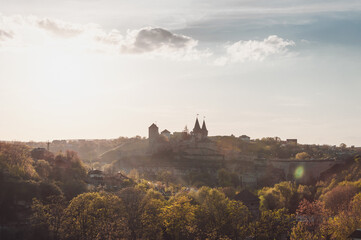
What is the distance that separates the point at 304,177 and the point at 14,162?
65358 mm

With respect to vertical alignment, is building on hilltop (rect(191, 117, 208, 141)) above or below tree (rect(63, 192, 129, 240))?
above

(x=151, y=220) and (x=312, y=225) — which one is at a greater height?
(x=151, y=220)

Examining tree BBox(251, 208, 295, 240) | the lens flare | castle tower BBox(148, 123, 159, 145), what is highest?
castle tower BBox(148, 123, 159, 145)

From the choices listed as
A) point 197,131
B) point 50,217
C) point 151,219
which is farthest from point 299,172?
point 50,217

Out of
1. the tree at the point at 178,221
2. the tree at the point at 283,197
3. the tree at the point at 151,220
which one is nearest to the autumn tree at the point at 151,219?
the tree at the point at 151,220

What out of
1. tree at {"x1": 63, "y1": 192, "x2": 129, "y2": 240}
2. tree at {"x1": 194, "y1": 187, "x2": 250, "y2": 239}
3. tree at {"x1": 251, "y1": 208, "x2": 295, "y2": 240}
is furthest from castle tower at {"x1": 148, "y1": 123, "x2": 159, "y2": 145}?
tree at {"x1": 251, "y1": 208, "x2": 295, "y2": 240}

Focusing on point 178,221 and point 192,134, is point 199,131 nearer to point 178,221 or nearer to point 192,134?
point 192,134

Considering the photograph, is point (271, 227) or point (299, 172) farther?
point (299, 172)

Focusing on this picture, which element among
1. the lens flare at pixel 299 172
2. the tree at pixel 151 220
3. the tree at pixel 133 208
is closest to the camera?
the tree at pixel 151 220

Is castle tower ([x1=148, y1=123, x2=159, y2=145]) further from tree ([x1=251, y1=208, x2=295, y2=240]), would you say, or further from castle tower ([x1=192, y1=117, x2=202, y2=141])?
tree ([x1=251, y1=208, x2=295, y2=240])

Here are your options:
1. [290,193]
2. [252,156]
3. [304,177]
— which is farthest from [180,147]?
[290,193]

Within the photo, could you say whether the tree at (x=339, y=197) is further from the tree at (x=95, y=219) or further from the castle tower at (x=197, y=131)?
the castle tower at (x=197, y=131)

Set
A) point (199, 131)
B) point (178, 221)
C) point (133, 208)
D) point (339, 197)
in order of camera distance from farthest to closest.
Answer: point (199, 131) < point (339, 197) < point (133, 208) < point (178, 221)

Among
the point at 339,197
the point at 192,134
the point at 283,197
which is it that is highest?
the point at 192,134
